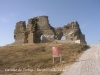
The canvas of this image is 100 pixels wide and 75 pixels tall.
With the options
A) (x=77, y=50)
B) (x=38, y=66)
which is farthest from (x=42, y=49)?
(x=38, y=66)

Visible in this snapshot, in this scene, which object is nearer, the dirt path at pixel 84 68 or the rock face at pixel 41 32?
the dirt path at pixel 84 68

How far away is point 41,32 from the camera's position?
40250 mm

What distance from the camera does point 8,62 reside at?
20.7m

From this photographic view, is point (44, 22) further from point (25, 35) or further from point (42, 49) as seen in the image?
point (42, 49)

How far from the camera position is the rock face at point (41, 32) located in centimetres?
3938

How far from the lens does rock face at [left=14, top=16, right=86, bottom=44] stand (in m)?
39.4

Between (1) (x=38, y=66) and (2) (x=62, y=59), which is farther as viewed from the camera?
(2) (x=62, y=59)

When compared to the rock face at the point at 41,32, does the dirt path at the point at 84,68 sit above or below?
below

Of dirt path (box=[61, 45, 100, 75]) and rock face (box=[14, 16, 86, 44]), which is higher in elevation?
rock face (box=[14, 16, 86, 44])

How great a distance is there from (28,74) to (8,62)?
6.88 m

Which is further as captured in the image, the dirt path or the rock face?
the rock face

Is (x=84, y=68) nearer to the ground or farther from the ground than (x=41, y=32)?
nearer to the ground

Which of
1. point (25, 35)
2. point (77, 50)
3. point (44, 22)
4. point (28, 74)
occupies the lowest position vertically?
point (28, 74)

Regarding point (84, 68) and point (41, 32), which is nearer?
point (84, 68)
